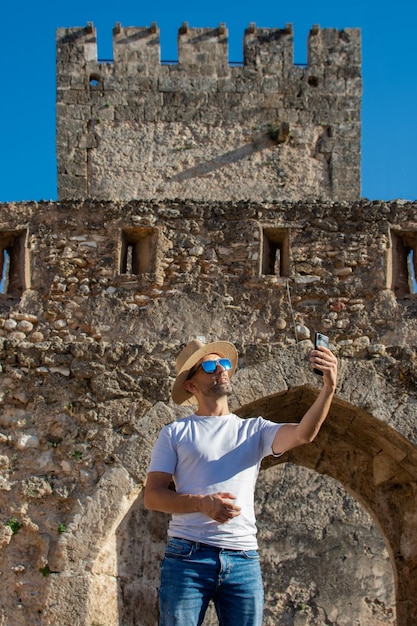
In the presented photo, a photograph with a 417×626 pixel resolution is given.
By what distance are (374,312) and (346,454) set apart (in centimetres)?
294

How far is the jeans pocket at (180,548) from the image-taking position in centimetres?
534

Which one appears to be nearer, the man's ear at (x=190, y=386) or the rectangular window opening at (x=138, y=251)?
the man's ear at (x=190, y=386)

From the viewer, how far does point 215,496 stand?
204 inches

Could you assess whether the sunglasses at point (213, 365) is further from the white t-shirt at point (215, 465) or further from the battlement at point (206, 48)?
the battlement at point (206, 48)

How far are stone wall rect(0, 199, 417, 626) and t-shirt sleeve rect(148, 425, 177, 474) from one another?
195 centimetres

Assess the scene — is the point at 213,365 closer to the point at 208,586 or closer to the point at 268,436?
the point at 268,436

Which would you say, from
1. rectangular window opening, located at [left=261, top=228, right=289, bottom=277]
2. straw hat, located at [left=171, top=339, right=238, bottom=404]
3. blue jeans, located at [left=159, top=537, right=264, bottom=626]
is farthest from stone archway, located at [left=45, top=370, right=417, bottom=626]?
rectangular window opening, located at [left=261, top=228, right=289, bottom=277]

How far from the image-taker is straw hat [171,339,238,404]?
6008 mm

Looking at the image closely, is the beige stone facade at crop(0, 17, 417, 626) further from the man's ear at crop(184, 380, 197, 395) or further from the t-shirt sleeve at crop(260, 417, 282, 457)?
the t-shirt sleeve at crop(260, 417, 282, 457)

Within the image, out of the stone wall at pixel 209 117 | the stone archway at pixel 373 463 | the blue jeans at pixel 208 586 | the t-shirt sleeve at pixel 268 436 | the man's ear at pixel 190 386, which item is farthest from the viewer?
the stone wall at pixel 209 117

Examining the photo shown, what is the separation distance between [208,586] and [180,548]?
238 millimetres

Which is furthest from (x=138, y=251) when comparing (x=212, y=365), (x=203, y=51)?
(x=203, y=51)

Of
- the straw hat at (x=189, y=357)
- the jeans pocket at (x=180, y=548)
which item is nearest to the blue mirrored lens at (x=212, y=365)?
the straw hat at (x=189, y=357)

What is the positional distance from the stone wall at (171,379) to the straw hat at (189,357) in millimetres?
Result: 1393
